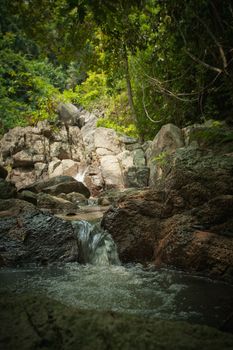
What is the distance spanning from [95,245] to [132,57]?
1061 centimetres

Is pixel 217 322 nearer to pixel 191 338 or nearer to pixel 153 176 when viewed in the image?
pixel 191 338

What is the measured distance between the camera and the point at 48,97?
22.4 metres

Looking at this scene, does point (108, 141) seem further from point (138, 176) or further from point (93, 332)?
point (93, 332)

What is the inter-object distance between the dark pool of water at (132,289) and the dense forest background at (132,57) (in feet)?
8.12

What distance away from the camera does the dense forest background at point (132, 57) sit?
318 cm

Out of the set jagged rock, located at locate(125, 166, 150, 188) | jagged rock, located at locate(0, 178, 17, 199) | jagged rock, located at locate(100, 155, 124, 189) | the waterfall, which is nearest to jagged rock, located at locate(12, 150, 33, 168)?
jagged rock, located at locate(100, 155, 124, 189)

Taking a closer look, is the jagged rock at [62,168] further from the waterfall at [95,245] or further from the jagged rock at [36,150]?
the waterfall at [95,245]

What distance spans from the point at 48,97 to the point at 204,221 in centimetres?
2002

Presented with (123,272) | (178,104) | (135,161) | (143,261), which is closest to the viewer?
(123,272)

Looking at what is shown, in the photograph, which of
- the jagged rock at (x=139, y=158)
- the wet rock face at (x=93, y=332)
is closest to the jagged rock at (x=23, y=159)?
the jagged rock at (x=139, y=158)

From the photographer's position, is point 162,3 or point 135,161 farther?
point 135,161

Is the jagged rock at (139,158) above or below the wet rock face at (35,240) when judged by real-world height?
above

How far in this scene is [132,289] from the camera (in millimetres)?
3887

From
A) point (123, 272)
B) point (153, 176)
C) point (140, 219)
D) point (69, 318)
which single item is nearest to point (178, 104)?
point (153, 176)
